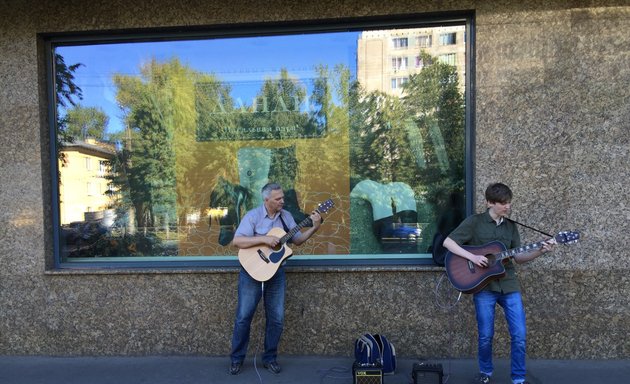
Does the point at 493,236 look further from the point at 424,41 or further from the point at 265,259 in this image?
the point at 424,41

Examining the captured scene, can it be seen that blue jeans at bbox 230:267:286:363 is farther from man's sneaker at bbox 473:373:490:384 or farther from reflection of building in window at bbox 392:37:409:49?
reflection of building in window at bbox 392:37:409:49

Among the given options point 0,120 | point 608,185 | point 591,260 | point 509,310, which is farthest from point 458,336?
point 0,120

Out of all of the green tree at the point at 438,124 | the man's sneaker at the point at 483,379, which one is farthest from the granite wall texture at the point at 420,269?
the man's sneaker at the point at 483,379

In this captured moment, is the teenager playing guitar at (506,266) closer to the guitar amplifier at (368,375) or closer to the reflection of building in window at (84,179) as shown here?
the guitar amplifier at (368,375)

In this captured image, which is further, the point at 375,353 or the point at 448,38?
the point at 448,38

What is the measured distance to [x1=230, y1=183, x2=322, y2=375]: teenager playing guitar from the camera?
146 inches

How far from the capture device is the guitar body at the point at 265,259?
3.64m

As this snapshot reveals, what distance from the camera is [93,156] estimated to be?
485cm

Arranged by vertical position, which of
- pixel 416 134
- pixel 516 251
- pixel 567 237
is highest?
pixel 416 134

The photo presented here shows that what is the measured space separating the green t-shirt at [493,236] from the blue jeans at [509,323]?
80 millimetres

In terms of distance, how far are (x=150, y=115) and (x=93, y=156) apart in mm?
832

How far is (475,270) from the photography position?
10.9 feet

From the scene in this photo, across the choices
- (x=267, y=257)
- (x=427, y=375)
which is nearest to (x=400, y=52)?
(x=267, y=257)

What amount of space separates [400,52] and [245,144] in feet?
6.69
